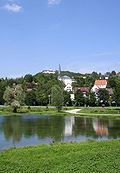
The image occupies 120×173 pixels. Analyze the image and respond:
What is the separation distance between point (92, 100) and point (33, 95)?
20788 millimetres

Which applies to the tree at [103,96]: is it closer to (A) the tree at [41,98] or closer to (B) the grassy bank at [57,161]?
(A) the tree at [41,98]

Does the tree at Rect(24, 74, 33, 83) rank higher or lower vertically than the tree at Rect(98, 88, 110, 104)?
higher

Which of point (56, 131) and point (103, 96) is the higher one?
point (103, 96)

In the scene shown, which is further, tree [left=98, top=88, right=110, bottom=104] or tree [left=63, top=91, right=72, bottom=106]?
tree [left=63, top=91, right=72, bottom=106]

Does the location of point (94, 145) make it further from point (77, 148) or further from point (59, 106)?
point (59, 106)

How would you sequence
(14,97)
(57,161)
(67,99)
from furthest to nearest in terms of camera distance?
(67,99) < (14,97) < (57,161)

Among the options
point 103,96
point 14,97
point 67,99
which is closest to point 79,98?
point 67,99

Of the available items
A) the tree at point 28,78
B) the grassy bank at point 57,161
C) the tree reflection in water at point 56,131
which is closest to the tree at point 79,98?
the tree reflection in water at point 56,131

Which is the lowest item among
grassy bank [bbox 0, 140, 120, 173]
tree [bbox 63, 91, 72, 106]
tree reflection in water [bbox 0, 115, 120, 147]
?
tree reflection in water [bbox 0, 115, 120, 147]

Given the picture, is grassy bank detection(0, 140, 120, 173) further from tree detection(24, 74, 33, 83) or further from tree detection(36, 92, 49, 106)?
tree detection(24, 74, 33, 83)

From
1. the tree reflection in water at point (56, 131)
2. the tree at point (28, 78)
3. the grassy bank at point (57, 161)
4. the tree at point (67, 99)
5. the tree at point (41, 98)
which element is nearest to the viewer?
the grassy bank at point (57, 161)

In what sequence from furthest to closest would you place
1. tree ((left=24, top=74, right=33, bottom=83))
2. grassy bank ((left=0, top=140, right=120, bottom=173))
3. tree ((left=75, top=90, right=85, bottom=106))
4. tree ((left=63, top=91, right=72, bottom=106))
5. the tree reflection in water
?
tree ((left=24, top=74, right=33, bottom=83)), tree ((left=63, top=91, right=72, bottom=106)), tree ((left=75, top=90, right=85, bottom=106)), the tree reflection in water, grassy bank ((left=0, top=140, right=120, bottom=173))

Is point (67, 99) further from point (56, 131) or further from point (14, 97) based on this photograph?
point (56, 131)

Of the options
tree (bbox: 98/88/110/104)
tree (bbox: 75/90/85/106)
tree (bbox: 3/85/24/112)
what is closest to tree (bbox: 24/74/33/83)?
tree (bbox: 75/90/85/106)
